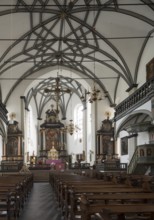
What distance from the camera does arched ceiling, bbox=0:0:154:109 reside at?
23.1 meters

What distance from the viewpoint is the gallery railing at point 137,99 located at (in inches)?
894

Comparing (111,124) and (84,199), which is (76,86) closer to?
(111,124)

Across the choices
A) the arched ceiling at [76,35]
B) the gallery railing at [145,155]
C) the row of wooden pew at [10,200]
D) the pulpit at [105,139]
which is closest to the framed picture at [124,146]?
the pulpit at [105,139]

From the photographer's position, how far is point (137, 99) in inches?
1030

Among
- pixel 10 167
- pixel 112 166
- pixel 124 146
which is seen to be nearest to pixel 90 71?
pixel 124 146

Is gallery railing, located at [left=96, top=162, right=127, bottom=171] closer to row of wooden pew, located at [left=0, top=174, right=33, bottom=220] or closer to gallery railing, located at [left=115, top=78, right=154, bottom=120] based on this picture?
gallery railing, located at [left=115, top=78, right=154, bottom=120]

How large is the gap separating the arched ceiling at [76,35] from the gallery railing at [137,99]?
6.87 feet

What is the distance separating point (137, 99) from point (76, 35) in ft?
22.4

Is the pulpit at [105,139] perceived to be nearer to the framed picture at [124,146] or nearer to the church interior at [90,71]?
the church interior at [90,71]

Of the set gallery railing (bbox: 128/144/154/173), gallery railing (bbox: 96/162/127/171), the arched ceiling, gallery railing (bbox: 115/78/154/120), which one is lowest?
gallery railing (bbox: 96/162/127/171)

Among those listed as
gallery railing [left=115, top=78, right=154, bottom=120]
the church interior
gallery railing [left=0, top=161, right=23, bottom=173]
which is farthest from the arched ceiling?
gallery railing [left=0, top=161, right=23, bottom=173]

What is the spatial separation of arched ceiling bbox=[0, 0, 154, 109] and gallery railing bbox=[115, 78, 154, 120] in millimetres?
2093

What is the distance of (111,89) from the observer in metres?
38.5

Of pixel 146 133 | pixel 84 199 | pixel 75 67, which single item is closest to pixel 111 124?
pixel 75 67
